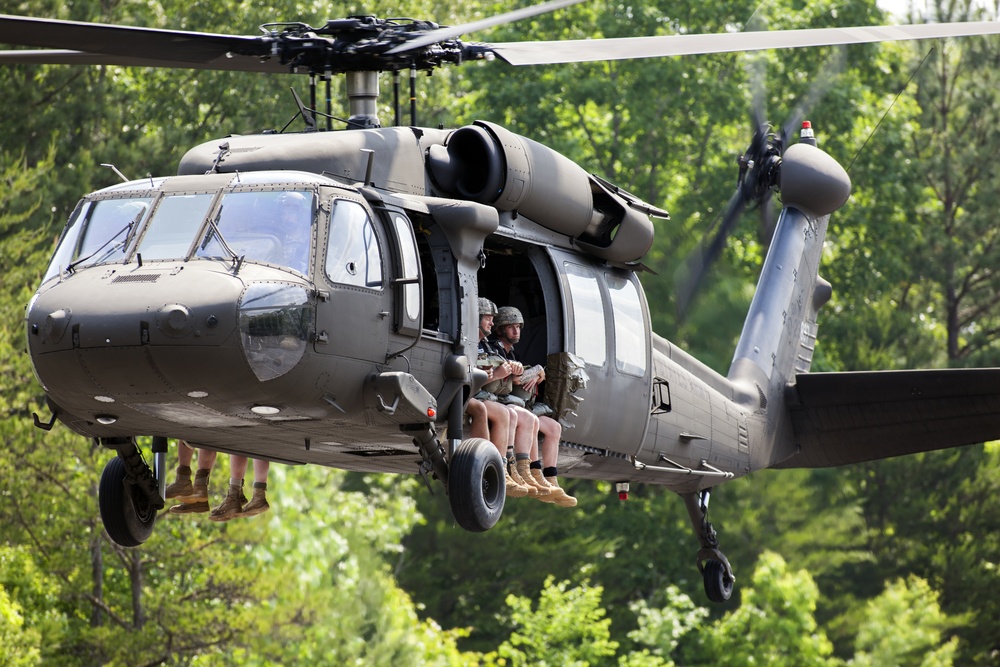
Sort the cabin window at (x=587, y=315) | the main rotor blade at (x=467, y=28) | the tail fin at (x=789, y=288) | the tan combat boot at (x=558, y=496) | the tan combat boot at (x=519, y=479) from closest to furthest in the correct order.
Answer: the main rotor blade at (x=467, y=28)
the tan combat boot at (x=519, y=479)
the tan combat boot at (x=558, y=496)
the cabin window at (x=587, y=315)
the tail fin at (x=789, y=288)

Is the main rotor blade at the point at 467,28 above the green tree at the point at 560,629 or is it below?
above

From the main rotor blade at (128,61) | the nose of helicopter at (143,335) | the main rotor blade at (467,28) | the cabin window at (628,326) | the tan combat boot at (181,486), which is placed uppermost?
the main rotor blade at (467,28)

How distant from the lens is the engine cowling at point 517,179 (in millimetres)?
10531

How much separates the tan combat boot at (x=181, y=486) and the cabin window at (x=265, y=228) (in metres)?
2.63

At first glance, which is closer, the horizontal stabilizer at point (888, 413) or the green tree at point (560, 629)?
the horizontal stabilizer at point (888, 413)

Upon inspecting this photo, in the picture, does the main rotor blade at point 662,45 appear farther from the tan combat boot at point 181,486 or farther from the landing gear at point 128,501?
the landing gear at point 128,501

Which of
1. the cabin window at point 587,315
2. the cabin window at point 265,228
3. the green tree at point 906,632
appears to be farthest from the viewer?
the green tree at point 906,632

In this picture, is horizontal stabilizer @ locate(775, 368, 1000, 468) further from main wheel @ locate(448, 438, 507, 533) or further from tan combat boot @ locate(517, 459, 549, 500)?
main wheel @ locate(448, 438, 507, 533)

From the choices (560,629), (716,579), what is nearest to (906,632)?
(560,629)

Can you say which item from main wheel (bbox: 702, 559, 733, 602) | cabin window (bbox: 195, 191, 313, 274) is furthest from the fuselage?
main wheel (bbox: 702, 559, 733, 602)

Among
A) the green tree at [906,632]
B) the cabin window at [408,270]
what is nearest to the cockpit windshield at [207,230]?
the cabin window at [408,270]

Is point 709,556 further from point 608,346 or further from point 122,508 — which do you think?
point 122,508

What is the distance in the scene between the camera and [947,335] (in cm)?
3603

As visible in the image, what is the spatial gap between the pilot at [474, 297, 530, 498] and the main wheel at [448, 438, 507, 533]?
340mm
